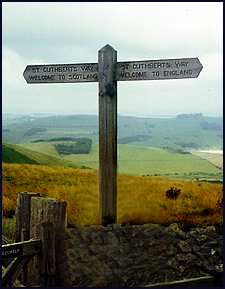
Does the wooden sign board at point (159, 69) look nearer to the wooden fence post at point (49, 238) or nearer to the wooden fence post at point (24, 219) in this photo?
the wooden fence post at point (49, 238)

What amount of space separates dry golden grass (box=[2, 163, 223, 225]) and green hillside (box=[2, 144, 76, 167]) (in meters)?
0.58

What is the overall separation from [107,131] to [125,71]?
0.85 metres

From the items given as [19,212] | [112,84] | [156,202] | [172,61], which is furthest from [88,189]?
[172,61]

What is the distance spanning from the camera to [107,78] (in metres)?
7.04

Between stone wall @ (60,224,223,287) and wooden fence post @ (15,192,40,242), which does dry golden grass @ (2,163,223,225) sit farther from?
wooden fence post @ (15,192,40,242)

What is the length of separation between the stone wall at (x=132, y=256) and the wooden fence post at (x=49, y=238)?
0.12 m

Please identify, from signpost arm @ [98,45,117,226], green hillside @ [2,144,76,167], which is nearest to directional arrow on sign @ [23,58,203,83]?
signpost arm @ [98,45,117,226]

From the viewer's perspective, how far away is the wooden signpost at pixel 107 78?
6910 mm

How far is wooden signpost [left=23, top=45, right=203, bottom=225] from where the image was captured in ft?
22.7

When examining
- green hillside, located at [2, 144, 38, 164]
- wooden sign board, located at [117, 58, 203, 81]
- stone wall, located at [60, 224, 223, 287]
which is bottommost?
stone wall, located at [60, 224, 223, 287]

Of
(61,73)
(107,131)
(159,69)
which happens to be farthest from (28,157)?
(159,69)

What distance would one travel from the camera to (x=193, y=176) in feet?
30.9

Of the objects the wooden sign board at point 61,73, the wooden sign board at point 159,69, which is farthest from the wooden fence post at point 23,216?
the wooden sign board at point 159,69

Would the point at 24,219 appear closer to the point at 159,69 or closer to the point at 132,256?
the point at 132,256
